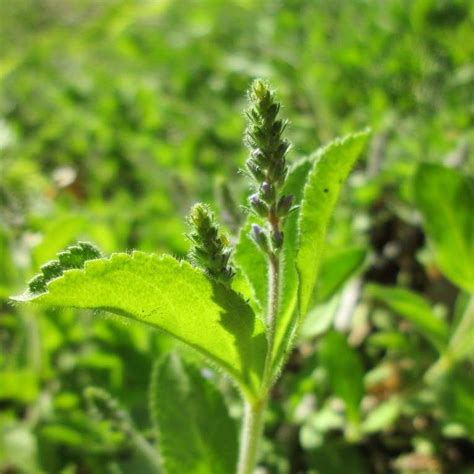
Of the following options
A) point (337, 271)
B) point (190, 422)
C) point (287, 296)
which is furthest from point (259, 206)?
point (337, 271)

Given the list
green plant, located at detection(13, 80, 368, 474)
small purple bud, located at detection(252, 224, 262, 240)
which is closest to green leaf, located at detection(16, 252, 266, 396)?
green plant, located at detection(13, 80, 368, 474)

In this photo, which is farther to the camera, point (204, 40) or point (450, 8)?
point (204, 40)

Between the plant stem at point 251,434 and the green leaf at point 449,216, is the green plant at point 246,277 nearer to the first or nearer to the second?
the plant stem at point 251,434

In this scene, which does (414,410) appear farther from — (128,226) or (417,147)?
(128,226)

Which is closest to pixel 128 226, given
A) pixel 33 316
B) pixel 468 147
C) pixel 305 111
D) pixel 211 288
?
pixel 33 316

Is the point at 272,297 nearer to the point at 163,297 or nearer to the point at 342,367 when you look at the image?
the point at 163,297

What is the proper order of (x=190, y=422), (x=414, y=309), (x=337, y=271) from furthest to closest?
(x=414, y=309) → (x=337, y=271) → (x=190, y=422)

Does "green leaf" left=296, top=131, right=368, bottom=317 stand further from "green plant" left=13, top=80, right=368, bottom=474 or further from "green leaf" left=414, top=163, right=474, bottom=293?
"green leaf" left=414, top=163, right=474, bottom=293
